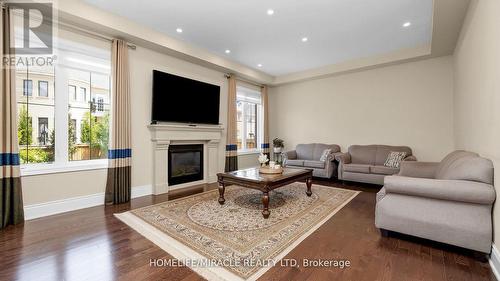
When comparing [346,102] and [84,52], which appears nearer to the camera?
[84,52]

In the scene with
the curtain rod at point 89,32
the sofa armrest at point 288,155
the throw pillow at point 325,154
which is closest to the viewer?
the curtain rod at point 89,32

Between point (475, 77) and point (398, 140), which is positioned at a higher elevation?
point (475, 77)

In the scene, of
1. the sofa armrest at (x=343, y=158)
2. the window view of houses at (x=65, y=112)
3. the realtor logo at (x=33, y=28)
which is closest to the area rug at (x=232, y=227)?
the sofa armrest at (x=343, y=158)

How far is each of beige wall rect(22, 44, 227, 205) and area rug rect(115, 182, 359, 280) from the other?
935 millimetres

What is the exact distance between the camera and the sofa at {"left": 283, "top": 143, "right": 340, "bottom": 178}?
528 cm

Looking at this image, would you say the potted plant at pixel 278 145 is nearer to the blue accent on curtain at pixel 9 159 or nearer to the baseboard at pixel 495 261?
the baseboard at pixel 495 261

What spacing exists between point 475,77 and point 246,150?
196 inches

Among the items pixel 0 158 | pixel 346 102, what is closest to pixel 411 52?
pixel 346 102

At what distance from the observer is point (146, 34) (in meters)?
3.89

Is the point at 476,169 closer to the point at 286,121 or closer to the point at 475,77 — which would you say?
the point at 475,77

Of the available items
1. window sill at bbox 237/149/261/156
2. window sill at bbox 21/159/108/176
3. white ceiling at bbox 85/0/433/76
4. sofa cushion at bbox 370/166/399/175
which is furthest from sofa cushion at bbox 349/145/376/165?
window sill at bbox 21/159/108/176

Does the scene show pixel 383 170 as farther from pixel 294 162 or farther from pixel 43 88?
pixel 43 88

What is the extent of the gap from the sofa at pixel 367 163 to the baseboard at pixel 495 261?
2.68 metres

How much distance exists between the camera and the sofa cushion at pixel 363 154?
17.3ft
